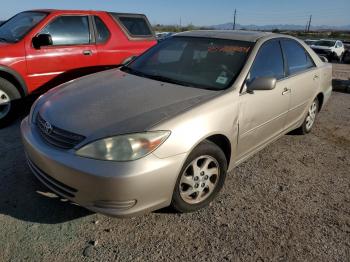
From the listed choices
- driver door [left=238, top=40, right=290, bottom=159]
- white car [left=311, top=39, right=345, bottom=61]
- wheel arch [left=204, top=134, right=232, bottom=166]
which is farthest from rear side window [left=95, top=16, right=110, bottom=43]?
white car [left=311, top=39, right=345, bottom=61]

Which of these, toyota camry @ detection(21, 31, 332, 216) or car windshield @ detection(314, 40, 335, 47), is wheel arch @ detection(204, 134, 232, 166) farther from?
car windshield @ detection(314, 40, 335, 47)

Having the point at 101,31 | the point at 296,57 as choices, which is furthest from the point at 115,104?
the point at 101,31

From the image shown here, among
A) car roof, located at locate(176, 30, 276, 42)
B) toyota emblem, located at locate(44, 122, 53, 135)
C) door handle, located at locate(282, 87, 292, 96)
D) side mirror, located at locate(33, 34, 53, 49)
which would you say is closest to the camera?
toyota emblem, located at locate(44, 122, 53, 135)

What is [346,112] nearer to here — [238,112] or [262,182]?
[262,182]

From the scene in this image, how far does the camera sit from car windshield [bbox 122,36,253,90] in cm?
332

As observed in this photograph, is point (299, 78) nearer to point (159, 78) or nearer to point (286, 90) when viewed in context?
point (286, 90)

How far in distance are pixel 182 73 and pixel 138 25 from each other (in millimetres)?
3377

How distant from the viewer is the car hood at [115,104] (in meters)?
2.54

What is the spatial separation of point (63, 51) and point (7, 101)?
1.13 m

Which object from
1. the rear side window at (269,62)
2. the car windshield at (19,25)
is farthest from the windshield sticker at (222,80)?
the car windshield at (19,25)

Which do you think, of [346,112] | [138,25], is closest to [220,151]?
[138,25]

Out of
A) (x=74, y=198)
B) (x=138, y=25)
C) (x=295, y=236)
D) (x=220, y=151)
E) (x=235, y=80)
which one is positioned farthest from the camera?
(x=138, y=25)

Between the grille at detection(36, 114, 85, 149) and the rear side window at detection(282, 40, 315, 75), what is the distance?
2.82 meters

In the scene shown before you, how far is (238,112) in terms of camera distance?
3.13 metres
